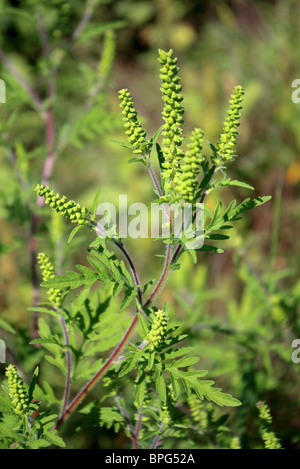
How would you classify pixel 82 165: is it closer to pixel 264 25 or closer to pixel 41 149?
pixel 41 149

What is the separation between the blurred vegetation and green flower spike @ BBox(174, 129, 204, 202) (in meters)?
0.96

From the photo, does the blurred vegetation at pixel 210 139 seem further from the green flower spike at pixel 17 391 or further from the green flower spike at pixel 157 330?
the green flower spike at pixel 157 330

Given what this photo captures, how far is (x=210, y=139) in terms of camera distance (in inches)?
177

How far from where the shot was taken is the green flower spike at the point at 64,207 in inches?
43.4

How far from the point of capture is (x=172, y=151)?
1151 mm

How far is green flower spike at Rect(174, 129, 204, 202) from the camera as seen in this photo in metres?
1.04

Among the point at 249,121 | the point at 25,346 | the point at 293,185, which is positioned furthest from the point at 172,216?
the point at 249,121

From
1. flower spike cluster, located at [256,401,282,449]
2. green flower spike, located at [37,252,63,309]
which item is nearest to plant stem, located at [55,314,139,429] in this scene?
green flower spike, located at [37,252,63,309]

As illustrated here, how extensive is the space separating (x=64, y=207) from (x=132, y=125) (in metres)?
0.29
